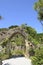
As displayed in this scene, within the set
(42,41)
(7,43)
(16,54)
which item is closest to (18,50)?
(16,54)

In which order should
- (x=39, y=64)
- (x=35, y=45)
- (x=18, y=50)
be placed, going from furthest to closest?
(x=18, y=50) < (x=35, y=45) < (x=39, y=64)

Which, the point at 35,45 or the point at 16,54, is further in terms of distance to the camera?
the point at 16,54

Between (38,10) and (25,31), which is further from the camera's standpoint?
(25,31)

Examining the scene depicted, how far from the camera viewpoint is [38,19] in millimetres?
15008

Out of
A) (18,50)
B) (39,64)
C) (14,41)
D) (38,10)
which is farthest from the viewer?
(14,41)

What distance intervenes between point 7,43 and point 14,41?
13.7 feet

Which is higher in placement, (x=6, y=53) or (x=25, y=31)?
(x=25, y=31)

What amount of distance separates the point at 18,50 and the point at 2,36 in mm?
3896

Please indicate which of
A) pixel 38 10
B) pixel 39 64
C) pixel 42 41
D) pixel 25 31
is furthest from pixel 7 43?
pixel 38 10

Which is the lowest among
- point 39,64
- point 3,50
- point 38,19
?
point 39,64

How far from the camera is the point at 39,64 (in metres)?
15.6

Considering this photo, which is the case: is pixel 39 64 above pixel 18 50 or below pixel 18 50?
below

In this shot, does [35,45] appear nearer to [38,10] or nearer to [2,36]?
[2,36]

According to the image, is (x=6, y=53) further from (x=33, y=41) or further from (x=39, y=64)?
(x=39, y=64)
